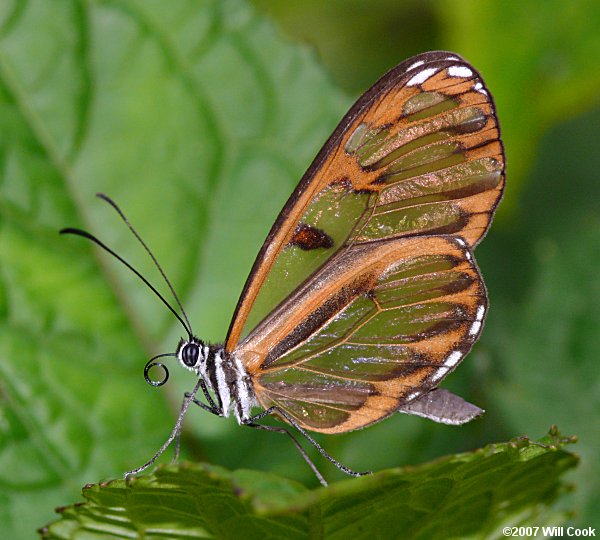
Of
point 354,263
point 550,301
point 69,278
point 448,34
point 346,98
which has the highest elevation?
point 448,34

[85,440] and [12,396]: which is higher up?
[12,396]

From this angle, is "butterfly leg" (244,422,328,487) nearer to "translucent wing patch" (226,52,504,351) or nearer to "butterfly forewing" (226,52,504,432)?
"butterfly forewing" (226,52,504,432)

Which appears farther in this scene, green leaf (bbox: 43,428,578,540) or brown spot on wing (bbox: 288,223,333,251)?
brown spot on wing (bbox: 288,223,333,251)

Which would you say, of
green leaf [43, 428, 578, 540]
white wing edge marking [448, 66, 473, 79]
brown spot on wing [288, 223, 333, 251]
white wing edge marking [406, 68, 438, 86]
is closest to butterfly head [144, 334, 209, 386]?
brown spot on wing [288, 223, 333, 251]

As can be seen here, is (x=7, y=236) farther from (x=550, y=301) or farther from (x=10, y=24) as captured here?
(x=550, y=301)

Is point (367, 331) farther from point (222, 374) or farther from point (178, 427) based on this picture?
point (178, 427)

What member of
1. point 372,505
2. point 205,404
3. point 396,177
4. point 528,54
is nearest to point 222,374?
point 205,404

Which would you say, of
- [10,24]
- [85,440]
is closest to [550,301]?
[85,440]
